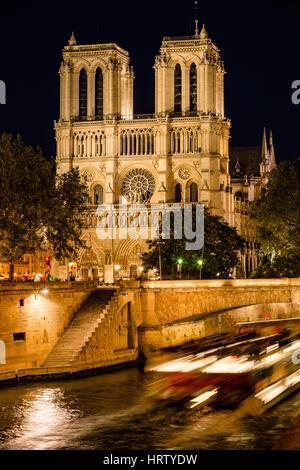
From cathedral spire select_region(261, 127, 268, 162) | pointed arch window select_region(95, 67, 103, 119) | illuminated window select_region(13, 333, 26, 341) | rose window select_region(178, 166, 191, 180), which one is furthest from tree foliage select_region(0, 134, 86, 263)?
cathedral spire select_region(261, 127, 268, 162)

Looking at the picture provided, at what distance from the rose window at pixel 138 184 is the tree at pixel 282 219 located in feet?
51.2

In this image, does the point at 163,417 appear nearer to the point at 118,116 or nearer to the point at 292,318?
the point at 292,318

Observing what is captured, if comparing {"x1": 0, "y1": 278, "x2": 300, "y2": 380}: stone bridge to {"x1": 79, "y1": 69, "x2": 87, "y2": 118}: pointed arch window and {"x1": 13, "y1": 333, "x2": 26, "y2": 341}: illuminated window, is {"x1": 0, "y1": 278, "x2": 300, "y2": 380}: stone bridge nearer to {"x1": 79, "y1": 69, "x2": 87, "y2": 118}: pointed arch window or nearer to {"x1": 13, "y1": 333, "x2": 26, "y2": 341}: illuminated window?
{"x1": 13, "y1": 333, "x2": 26, "y2": 341}: illuminated window

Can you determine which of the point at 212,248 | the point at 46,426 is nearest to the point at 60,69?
the point at 212,248

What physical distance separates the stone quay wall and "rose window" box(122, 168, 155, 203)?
45.8m

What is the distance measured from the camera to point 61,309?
50656mm

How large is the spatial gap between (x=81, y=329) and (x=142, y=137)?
161 feet

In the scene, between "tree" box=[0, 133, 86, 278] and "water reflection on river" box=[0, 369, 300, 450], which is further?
"tree" box=[0, 133, 86, 278]

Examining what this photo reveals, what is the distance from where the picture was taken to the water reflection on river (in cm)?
3422

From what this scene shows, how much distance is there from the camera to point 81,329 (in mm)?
50188

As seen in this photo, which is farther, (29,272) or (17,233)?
(29,272)

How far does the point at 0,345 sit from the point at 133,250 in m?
48.3

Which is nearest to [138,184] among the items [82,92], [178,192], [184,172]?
[178,192]
